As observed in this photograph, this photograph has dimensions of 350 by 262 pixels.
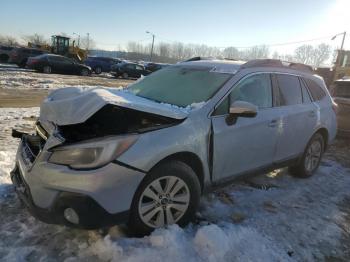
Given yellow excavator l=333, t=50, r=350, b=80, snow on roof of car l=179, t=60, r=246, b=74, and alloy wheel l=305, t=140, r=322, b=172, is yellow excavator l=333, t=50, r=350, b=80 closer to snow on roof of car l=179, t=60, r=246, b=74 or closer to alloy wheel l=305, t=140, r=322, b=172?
alloy wheel l=305, t=140, r=322, b=172

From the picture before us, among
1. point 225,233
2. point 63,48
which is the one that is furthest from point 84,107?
point 63,48

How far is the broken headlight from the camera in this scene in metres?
3.03

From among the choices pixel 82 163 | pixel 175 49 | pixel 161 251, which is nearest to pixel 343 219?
pixel 161 251

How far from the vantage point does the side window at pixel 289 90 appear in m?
5.03

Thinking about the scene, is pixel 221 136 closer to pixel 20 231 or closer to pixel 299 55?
pixel 20 231

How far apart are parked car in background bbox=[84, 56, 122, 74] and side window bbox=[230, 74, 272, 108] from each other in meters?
29.6

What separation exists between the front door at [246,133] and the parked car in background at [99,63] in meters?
29.8

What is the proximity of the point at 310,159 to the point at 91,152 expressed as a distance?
408cm

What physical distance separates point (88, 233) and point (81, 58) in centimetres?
3531

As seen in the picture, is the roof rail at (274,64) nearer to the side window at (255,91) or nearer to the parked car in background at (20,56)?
the side window at (255,91)

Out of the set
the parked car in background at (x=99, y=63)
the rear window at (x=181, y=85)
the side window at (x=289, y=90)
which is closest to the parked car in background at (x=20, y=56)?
the parked car in background at (x=99, y=63)

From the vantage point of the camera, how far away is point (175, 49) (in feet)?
478

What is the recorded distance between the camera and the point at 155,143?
3.27m

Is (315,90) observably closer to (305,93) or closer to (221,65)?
(305,93)
